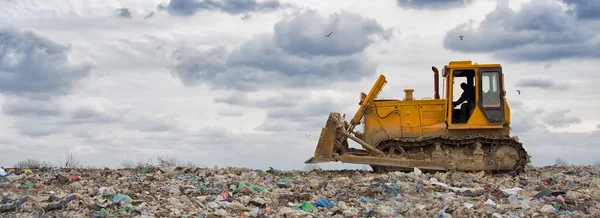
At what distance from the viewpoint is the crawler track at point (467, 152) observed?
14898 mm

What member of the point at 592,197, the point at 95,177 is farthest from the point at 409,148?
the point at 95,177

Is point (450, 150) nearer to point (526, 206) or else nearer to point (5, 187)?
point (526, 206)

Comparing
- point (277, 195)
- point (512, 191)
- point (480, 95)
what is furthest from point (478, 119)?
point (277, 195)

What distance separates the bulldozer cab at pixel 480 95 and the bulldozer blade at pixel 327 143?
95.7 inches

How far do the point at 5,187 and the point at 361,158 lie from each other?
6.82 m

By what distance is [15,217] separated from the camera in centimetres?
880

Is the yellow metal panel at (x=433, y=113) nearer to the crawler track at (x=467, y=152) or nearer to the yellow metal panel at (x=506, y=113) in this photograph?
the crawler track at (x=467, y=152)

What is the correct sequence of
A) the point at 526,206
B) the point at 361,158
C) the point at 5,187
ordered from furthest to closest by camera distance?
the point at 361,158 < the point at 5,187 < the point at 526,206

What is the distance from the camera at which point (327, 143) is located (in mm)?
14820

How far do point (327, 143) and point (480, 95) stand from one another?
337 cm

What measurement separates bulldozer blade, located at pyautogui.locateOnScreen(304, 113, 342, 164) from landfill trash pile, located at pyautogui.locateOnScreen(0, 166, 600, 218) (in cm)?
85

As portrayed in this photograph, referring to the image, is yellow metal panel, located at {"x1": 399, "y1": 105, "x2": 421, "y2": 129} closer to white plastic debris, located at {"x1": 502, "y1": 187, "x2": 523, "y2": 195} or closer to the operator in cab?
the operator in cab

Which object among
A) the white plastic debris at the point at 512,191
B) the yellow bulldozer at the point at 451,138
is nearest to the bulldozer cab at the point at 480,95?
the yellow bulldozer at the point at 451,138

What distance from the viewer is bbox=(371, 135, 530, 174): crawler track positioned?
14.9m
